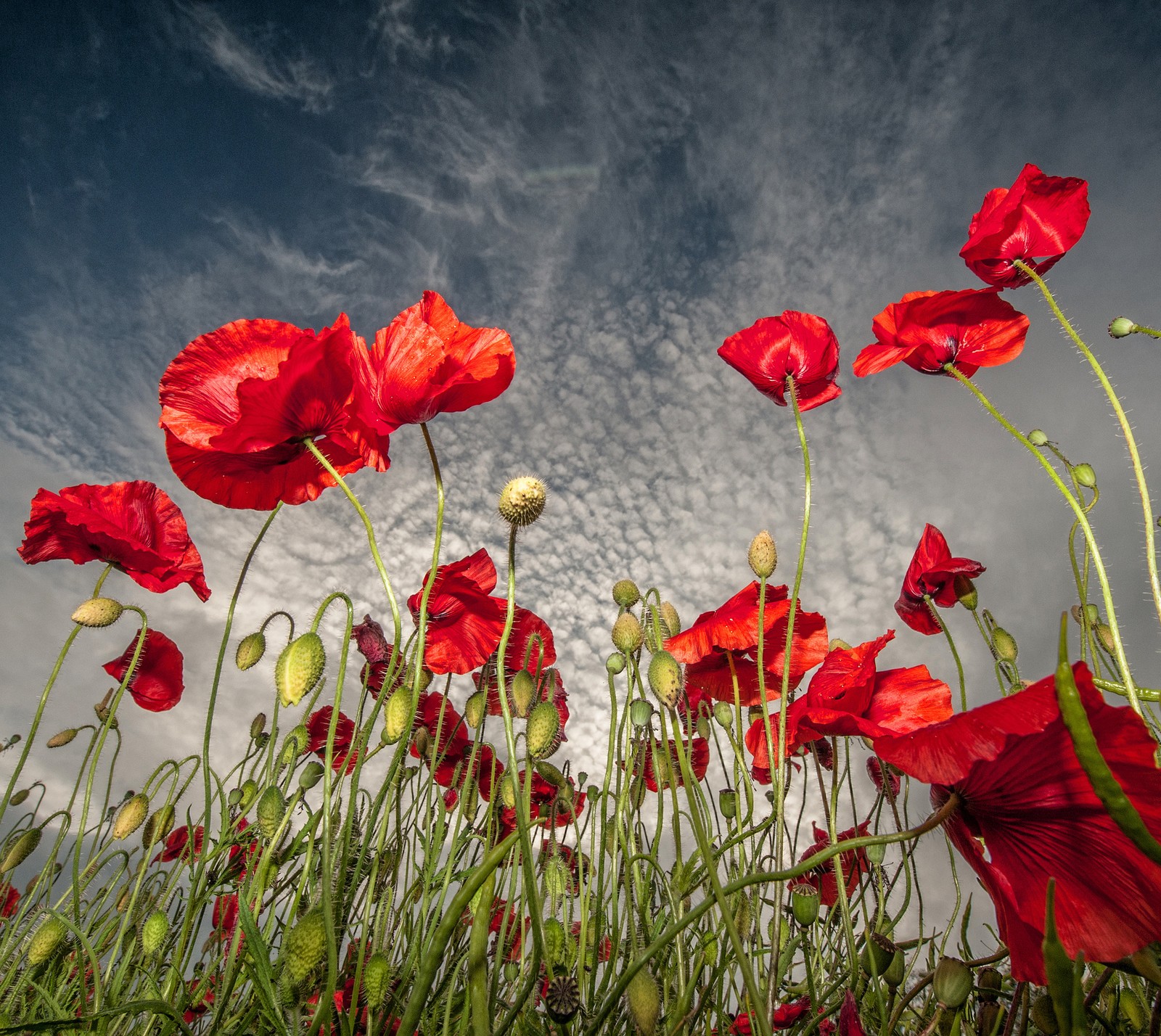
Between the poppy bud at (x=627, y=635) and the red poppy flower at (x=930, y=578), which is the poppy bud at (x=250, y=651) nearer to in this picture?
the poppy bud at (x=627, y=635)

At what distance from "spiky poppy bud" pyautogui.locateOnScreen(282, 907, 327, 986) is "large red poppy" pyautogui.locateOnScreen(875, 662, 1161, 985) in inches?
36.1

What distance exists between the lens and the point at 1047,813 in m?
0.85

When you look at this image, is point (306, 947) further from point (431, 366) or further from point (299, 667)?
point (431, 366)

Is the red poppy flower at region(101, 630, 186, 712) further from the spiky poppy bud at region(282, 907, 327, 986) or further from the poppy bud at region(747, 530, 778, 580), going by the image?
the poppy bud at region(747, 530, 778, 580)

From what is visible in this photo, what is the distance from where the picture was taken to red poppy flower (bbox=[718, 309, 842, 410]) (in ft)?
6.34

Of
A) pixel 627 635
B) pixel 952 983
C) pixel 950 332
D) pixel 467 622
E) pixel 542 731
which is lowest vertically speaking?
pixel 952 983

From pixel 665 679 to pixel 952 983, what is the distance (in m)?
0.76

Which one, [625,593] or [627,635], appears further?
[625,593]

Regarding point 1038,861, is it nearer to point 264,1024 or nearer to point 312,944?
point 312,944

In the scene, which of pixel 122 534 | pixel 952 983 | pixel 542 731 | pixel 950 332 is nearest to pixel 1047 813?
pixel 952 983

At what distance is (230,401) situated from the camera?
1452 mm

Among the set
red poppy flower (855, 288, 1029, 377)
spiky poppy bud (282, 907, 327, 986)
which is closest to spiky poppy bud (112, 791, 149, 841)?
spiky poppy bud (282, 907, 327, 986)

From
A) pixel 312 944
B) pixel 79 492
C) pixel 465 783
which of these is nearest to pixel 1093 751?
pixel 312 944

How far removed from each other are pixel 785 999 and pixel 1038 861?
63.4 inches
